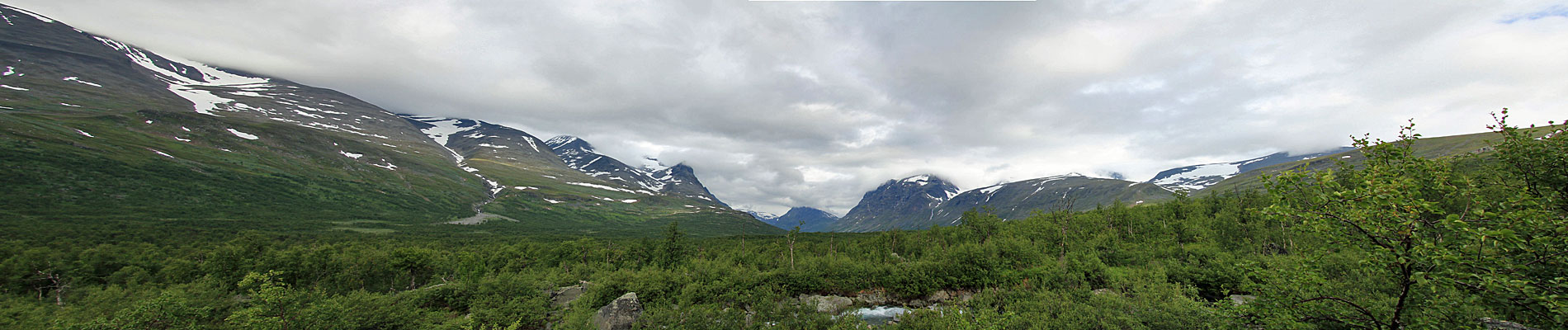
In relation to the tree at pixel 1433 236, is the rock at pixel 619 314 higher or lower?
lower

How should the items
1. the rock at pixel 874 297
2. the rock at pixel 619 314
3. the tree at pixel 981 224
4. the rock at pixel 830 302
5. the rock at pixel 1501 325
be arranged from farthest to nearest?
1. the tree at pixel 981 224
2. the rock at pixel 874 297
3. the rock at pixel 830 302
4. the rock at pixel 619 314
5. the rock at pixel 1501 325

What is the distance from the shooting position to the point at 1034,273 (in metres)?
45.4

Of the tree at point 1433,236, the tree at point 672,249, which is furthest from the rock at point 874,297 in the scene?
the tree at point 1433,236

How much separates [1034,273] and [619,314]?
4068 cm

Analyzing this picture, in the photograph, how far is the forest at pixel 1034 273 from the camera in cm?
955

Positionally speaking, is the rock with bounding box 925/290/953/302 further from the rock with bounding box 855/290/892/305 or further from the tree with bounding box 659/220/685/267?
the tree with bounding box 659/220/685/267

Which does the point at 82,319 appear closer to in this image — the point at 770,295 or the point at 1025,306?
the point at 770,295

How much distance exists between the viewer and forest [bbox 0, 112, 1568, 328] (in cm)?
955

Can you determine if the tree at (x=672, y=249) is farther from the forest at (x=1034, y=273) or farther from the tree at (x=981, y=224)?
the tree at (x=981, y=224)

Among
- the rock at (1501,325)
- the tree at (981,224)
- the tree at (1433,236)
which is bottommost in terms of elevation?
the tree at (981,224)

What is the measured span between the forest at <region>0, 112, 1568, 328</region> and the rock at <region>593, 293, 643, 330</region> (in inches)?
61.9

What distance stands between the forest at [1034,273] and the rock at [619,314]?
1573 millimetres

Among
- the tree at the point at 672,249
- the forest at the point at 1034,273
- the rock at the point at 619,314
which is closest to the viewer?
the forest at the point at 1034,273

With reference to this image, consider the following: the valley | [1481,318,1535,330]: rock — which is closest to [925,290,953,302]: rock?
the valley
